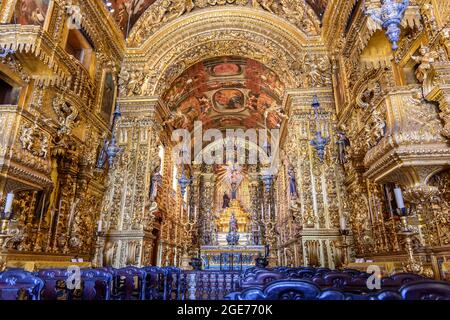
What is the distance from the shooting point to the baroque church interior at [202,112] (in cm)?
473

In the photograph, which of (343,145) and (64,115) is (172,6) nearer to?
(64,115)

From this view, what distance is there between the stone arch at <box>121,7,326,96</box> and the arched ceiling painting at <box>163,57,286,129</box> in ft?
4.04

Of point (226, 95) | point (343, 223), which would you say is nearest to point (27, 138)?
point (343, 223)

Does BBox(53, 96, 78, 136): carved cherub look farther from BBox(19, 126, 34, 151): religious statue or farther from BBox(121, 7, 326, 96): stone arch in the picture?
BBox(121, 7, 326, 96): stone arch

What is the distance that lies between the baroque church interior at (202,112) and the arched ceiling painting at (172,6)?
0.06 m

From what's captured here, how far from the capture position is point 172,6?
41.3 ft

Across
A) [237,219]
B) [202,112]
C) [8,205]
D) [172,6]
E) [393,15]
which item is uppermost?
[172,6]

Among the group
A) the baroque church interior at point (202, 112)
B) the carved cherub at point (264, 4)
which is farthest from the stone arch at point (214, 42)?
the carved cherub at point (264, 4)

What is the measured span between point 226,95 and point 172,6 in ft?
20.3

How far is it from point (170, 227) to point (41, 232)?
862 cm

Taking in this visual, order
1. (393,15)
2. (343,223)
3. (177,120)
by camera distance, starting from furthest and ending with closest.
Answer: (177,120), (343,223), (393,15)
